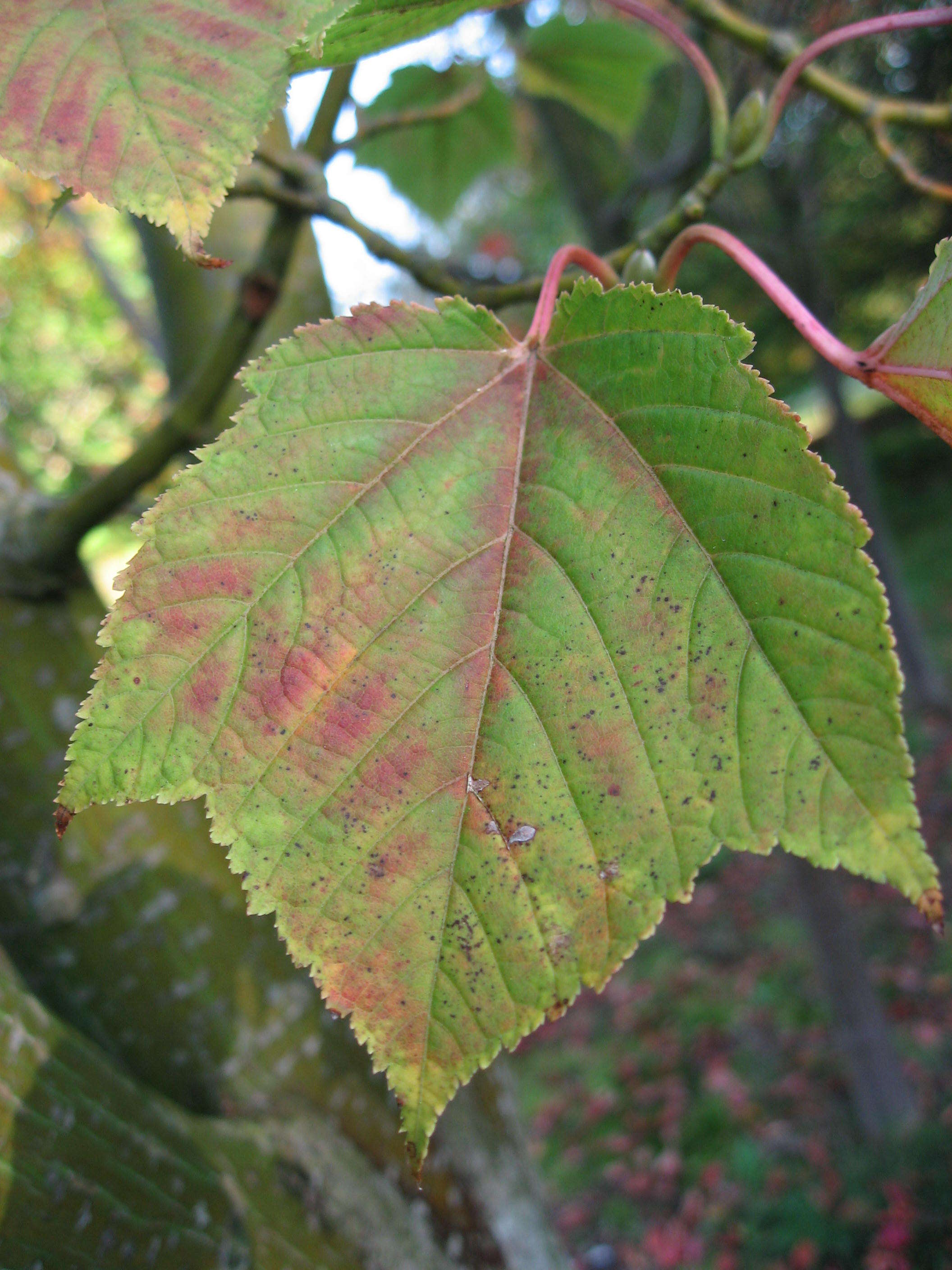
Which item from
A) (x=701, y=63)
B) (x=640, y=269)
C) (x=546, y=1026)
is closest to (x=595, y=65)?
(x=701, y=63)

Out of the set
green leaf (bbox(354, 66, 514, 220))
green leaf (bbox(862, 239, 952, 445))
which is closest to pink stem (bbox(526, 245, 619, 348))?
green leaf (bbox(862, 239, 952, 445))

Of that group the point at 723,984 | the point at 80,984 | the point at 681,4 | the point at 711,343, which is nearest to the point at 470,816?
the point at 711,343

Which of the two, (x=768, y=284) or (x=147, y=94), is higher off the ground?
(x=147, y=94)

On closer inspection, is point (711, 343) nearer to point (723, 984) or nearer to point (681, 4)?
point (681, 4)

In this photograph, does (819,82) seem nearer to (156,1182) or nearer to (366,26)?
(366,26)

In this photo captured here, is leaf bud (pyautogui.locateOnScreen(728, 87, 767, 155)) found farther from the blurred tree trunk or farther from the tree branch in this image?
the blurred tree trunk

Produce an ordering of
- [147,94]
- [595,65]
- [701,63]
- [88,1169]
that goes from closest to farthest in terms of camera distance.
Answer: [147,94]
[88,1169]
[701,63]
[595,65]
